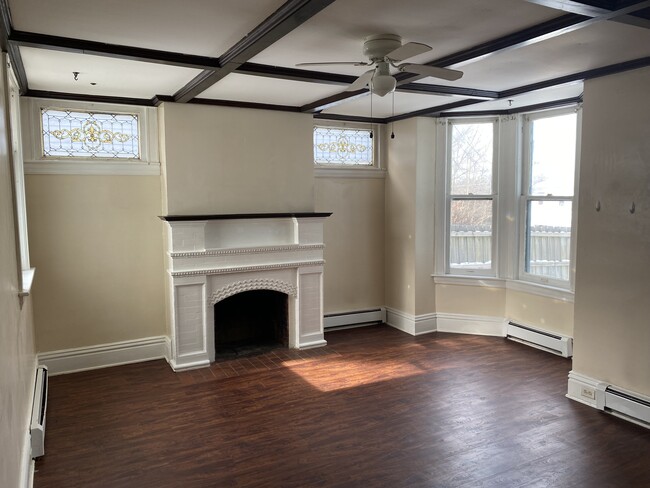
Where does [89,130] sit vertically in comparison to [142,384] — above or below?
above

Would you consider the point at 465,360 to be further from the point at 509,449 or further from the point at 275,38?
the point at 275,38

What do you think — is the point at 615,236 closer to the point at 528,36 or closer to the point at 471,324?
the point at 528,36

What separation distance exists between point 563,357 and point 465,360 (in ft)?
3.36

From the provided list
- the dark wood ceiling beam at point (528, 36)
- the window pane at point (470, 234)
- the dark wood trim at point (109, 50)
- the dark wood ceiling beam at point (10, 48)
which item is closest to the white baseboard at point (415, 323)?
the window pane at point (470, 234)

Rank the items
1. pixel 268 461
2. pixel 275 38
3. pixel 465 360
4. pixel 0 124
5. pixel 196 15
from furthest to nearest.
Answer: pixel 465 360 → pixel 268 461 → pixel 275 38 → pixel 196 15 → pixel 0 124

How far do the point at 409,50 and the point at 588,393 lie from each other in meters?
3.16

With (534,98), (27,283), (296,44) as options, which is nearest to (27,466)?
(27,283)

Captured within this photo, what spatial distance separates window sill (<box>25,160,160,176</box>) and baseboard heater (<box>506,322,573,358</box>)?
4220 millimetres

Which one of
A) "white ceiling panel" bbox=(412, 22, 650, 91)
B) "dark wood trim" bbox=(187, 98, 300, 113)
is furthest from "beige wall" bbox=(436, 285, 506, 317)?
"dark wood trim" bbox=(187, 98, 300, 113)

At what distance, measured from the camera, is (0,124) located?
2.54 metres

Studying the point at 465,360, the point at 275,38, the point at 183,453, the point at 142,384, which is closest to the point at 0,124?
the point at 275,38

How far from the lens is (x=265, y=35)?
2875 millimetres

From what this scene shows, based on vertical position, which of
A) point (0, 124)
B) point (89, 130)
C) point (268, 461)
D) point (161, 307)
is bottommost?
point (268, 461)

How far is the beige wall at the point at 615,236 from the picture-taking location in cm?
373
